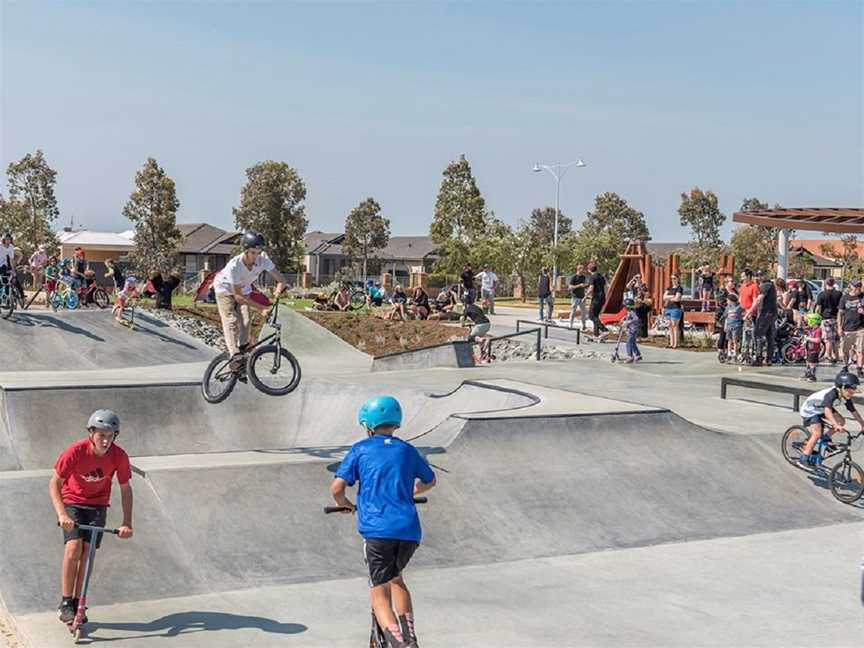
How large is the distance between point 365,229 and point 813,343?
69125 millimetres

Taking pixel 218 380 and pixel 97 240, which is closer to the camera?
pixel 218 380

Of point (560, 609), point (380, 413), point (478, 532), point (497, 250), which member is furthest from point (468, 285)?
point (497, 250)

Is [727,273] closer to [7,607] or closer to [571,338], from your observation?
[571,338]

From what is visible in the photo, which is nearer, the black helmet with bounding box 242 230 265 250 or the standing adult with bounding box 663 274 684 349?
the black helmet with bounding box 242 230 265 250

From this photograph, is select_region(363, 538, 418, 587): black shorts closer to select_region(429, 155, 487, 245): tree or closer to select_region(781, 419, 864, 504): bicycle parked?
select_region(781, 419, 864, 504): bicycle parked

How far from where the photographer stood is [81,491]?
7059 mm

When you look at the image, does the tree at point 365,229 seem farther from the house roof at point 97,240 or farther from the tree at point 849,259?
the tree at point 849,259

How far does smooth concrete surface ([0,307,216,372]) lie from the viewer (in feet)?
68.4

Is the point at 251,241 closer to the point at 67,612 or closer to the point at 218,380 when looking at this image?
the point at 218,380

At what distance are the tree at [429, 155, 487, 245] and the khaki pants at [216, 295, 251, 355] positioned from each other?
197 ft

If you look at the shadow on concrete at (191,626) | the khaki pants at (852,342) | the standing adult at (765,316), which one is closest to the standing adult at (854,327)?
the khaki pants at (852,342)

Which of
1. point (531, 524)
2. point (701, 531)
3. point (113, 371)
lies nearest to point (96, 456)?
point (531, 524)

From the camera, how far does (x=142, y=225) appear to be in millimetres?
59500

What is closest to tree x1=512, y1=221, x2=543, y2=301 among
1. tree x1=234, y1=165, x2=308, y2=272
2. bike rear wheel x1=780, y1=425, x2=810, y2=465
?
tree x1=234, y1=165, x2=308, y2=272
